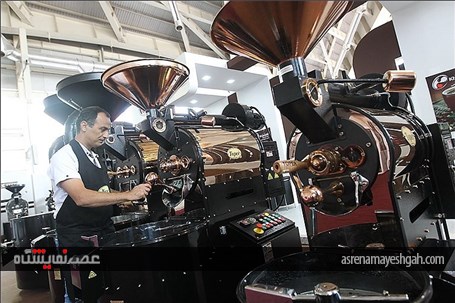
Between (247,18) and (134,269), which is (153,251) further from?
(247,18)

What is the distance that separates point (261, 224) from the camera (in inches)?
68.5

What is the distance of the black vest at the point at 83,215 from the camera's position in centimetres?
181

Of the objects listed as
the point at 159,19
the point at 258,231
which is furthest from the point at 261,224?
the point at 159,19

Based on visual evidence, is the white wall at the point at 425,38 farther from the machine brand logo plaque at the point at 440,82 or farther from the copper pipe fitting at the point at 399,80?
the copper pipe fitting at the point at 399,80

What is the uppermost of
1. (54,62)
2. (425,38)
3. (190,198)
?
(54,62)

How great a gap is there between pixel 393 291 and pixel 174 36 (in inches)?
313

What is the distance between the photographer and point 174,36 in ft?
25.5

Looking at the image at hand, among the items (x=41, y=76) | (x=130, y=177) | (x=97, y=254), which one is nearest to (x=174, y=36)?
(x=41, y=76)

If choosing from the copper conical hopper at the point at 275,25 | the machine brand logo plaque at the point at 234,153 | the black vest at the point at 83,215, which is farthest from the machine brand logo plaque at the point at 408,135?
the black vest at the point at 83,215

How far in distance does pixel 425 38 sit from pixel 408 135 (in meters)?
1.62

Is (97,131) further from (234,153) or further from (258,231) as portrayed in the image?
(258,231)

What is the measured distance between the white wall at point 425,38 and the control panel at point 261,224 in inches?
60.8

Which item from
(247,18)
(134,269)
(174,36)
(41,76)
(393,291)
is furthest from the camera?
(174,36)

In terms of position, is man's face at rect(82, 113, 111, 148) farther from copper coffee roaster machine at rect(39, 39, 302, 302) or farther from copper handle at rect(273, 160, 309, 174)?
copper handle at rect(273, 160, 309, 174)
